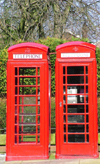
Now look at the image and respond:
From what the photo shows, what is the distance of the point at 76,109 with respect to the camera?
5523 mm

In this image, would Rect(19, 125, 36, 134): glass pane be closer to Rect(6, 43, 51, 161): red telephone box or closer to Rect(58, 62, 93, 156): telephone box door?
Rect(6, 43, 51, 161): red telephone box

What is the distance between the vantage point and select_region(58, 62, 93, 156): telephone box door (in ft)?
17.9

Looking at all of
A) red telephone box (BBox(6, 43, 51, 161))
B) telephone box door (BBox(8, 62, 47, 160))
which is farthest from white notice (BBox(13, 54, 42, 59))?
telephone box door (BBox(8, 62, 47, 160))

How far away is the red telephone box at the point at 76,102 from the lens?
5453mm

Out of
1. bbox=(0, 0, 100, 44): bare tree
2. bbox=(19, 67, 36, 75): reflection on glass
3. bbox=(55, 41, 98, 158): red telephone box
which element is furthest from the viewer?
bbox=(0, 0, 100, 44): bare tree

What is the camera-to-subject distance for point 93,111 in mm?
5461

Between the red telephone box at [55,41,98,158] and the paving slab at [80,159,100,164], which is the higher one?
the red telephone box at [55,41,98,158]

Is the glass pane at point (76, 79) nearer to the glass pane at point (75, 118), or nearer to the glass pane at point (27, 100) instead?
the glass pane at point (75, 118)

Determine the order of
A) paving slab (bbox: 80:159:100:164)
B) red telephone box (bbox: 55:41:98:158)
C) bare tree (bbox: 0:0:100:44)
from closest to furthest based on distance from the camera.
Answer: paving slab (bbox: 80:159:100:164)
red telephone box (bbox: 55:41:98:158)
bare tree (bbox: 0:0:100:44)

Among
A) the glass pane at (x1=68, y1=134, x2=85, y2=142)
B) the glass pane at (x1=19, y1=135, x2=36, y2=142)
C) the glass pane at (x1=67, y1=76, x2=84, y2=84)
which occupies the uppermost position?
A: the glass pane at (x1=67, y1=76, x2=84, y2=84)

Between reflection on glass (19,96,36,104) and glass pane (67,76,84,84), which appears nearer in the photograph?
glass pane (67,76,84,84)

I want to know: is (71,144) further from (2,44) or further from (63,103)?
(2,44)

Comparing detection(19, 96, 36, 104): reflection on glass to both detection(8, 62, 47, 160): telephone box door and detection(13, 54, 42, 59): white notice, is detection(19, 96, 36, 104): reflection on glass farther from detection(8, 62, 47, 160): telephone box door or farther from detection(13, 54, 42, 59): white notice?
detection(13, 54, 42, 59): white notice

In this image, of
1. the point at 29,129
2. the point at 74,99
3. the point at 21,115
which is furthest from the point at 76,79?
the point at 29,129
